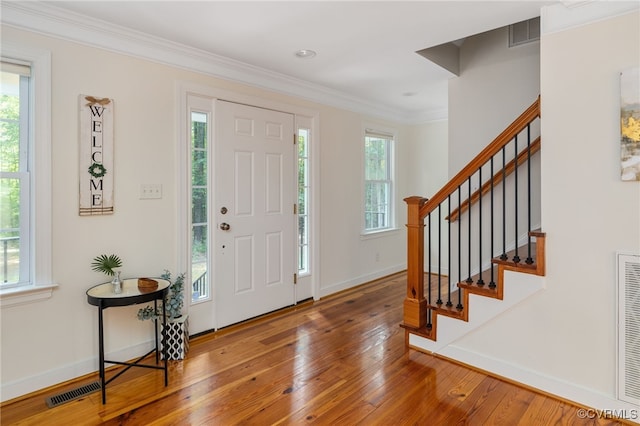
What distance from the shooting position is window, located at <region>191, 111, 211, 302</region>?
311 centimetres

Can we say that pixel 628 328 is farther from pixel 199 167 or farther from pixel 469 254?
pixel 199 167

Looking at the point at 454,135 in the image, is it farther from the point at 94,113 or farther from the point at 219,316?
the point at 94,113

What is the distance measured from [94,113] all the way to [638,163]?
3347 millimetres

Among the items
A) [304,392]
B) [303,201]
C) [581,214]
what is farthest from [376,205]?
[304,392]

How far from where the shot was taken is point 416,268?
2898 millimetres

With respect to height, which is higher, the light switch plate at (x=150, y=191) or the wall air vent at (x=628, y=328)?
the light switch plate at (x=150, y=191)

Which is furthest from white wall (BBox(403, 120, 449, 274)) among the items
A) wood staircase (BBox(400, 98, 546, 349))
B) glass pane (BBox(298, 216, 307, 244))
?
glass pane (BBox(298, 216, 307, 244))

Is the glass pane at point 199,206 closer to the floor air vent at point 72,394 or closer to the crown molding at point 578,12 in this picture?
the floor air vent at point 72,394

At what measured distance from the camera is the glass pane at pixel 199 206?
311 centimetres

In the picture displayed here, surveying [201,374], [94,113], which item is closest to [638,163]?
[201,374]

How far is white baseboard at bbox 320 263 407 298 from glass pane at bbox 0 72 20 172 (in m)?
3.03

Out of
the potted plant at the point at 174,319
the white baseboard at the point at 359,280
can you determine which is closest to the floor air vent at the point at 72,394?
the potted plant at the point at 174,319

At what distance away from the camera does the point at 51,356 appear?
2.37m

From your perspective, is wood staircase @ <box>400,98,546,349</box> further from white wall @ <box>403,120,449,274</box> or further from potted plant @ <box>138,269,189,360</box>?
white wall @ <box>403,120,449,274</box>
